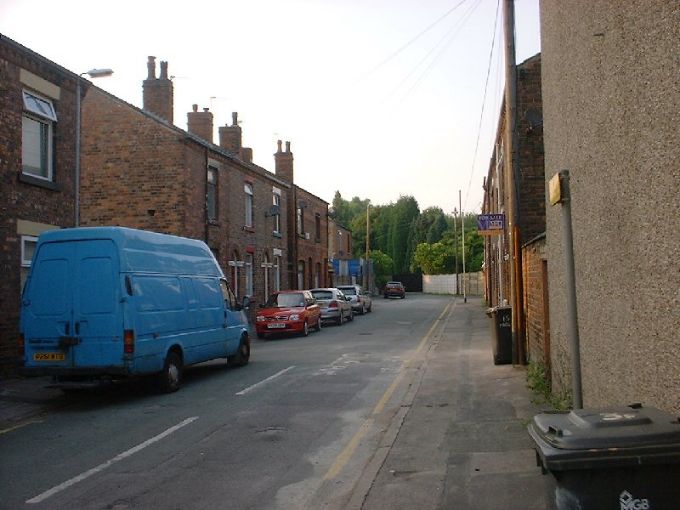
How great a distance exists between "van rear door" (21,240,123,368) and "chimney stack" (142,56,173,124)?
15.4 meters

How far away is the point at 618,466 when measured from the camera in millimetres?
3252

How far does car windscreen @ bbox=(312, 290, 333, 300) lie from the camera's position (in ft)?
91.8

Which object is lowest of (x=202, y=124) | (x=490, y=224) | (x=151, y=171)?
(x=490, y=224)

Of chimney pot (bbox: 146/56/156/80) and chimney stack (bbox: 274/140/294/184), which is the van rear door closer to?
chimney pot (bbox: 146/56/156/80)

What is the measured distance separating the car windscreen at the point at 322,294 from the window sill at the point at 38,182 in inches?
580

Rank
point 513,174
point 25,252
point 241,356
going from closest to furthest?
point 513,174 → point 25,252 → point 241,356

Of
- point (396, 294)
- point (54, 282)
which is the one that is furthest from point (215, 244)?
point (396, 294)

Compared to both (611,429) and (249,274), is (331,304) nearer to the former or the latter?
(249,274)

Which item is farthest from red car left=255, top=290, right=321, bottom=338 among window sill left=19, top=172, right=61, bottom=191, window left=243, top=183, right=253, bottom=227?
window sill left=19, top=172, right=61, bottom=191

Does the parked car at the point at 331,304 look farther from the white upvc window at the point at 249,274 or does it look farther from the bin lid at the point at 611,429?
the bin lid at the point at 611,429

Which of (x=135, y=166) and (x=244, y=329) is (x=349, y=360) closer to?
(x=244, y=329)

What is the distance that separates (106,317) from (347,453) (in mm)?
4854

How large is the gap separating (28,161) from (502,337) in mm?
10564

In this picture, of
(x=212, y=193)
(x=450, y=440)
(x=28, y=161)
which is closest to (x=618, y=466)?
(x=450, y=440)
